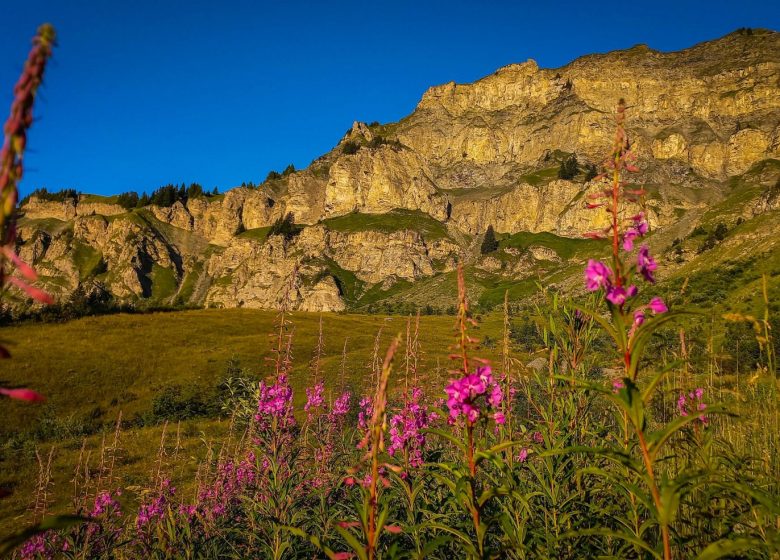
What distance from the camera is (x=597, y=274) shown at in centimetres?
237

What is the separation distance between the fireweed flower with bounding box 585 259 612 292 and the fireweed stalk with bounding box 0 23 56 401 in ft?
7.06

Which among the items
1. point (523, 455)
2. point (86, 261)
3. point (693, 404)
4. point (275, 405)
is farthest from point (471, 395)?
point (86, 261)

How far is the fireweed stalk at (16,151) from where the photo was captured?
1199 mm

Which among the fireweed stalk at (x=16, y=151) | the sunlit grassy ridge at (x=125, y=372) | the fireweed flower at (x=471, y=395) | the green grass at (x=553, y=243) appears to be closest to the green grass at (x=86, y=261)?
the green grass at (x=553, y=243)

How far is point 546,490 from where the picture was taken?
4.08 meters

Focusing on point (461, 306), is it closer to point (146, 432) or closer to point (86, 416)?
point (146, 432)

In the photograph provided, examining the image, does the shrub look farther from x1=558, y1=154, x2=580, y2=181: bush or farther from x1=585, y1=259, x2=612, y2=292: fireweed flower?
x1=585, y1=259, x2=612, y2=292: fireweed flower

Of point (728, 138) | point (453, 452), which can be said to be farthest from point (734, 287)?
point (728, 138)

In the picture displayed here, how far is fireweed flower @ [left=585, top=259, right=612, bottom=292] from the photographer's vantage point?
91.4 inches

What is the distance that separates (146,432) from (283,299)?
2272 centimetres

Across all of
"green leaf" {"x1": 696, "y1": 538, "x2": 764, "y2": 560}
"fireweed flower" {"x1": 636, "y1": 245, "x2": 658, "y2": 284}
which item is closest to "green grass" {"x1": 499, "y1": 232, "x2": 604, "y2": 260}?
"fireweed flower" {"x1": 636, "y1": 245, "x2": 658, "y2": 284}

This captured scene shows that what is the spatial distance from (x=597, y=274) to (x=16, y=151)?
89.9 inches

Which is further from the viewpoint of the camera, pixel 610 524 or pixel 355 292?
pixel 355 292

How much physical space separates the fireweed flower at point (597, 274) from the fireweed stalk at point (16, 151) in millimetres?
2153
